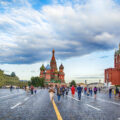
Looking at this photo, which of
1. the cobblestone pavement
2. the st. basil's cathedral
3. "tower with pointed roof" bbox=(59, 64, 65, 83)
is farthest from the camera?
"tower with pointed roof" bbox=(59, 64, 65, 83)

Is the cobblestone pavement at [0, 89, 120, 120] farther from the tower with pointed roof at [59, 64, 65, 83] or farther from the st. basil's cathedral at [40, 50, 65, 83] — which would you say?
the tower with pointed roof at [59, 64, 65, 83]

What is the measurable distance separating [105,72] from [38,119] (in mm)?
120412

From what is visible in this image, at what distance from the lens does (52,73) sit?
183250mm

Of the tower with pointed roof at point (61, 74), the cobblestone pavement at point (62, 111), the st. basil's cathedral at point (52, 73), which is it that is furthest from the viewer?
the tower with pointed roof at point (61, 74)

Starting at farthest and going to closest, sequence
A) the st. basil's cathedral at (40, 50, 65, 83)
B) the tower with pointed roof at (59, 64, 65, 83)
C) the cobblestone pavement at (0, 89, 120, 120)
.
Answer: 1. the tower with pointed roof at (59, 64, 65, 83)
2. the st. basil's cathedral at (40, 50, 65, 83)
3. the cobblestone pavement at (0, 89, 120, 120)

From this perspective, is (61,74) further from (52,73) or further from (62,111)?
(62,111)

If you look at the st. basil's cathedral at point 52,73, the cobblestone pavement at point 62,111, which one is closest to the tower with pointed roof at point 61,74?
the st. basil's cathedral at point 52,73

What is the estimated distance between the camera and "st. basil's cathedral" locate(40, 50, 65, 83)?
18150cm

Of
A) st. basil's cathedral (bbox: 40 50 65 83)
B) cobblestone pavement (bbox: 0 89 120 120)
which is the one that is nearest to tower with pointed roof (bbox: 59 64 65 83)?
st. basil's cathedral (bbox: 40 50 65 83)

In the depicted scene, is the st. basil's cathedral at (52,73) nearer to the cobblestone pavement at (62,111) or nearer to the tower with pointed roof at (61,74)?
the tower with pointed roof at (61,74)

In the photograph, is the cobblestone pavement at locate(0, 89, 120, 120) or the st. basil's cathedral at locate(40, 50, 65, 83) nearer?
the cobblestone pavement at locate(0, 89, 120, 120)

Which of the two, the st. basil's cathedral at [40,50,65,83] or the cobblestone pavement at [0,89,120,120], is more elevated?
the st. basil's cathedral at [40,50,65,83]

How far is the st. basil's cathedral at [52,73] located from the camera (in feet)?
595

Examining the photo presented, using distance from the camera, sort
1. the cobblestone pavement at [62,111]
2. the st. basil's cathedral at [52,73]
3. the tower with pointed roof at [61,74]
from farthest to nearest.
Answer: the tower with pointed roof at [61,74], the st. basil's cathedral at [52,73], the cobblestone pavement at [62,111]
